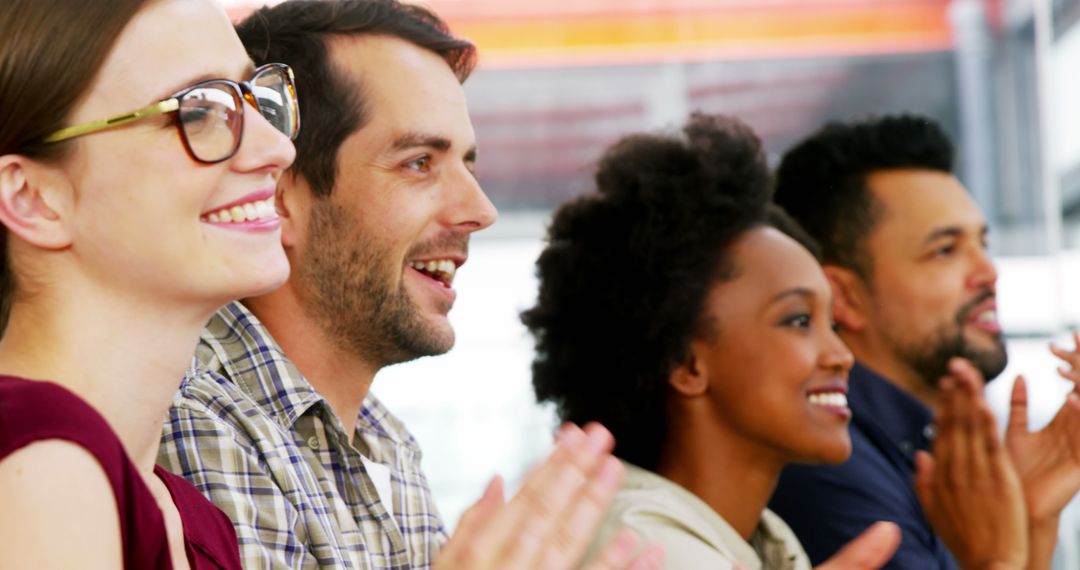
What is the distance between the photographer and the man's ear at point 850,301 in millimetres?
2789

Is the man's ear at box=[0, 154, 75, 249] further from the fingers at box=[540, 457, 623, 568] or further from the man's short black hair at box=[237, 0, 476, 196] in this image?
the man's short black hair at box=[237, 0, 476, 196]

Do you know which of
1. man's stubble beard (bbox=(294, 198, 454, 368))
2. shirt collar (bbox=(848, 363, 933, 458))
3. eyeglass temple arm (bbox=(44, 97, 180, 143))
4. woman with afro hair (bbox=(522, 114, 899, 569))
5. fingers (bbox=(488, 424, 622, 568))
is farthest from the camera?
shirt collar (bbox=(848, 363, 933, 458))

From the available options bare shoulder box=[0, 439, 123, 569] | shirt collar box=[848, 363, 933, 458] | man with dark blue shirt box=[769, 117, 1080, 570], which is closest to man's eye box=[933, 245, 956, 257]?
man with dark blue shirt box=[769, 117, 1080, 570]

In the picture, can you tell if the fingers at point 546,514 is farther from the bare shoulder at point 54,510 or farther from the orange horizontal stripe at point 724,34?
the orange horizontal stripe at point 724,34

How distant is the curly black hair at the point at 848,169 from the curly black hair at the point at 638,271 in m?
0.53

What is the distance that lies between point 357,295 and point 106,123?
0.73m

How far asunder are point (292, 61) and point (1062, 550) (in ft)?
10.4

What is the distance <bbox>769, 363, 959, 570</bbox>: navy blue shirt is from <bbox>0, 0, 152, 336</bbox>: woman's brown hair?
159cm

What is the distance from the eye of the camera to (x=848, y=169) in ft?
9.57

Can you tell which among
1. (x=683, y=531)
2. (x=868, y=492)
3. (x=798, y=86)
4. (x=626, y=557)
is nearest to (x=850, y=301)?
(x=868, y=492)

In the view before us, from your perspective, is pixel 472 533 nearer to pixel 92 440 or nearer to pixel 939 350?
pixel 92 440

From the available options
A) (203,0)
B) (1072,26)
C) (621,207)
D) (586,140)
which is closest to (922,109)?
(1072,26)

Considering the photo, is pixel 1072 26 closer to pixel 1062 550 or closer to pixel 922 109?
pixel 922 109

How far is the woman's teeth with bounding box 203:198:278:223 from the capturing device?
3.91ft
